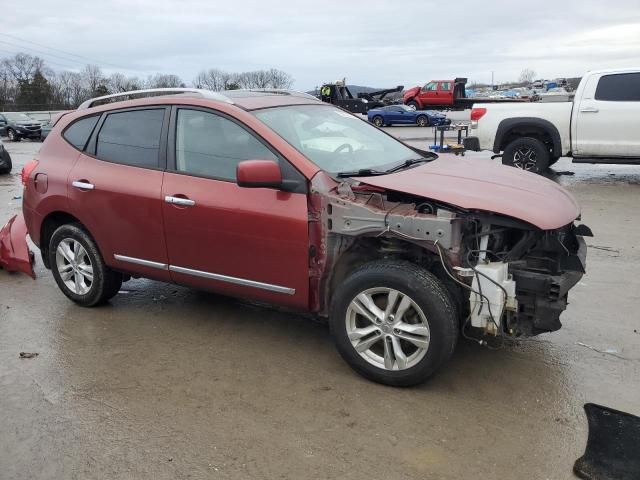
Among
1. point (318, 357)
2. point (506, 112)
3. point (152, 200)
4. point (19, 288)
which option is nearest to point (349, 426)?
point (318, 357)

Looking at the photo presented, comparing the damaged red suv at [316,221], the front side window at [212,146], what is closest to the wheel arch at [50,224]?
the damaged red suv at [316,221]

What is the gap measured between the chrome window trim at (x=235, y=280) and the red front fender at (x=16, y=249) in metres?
2.27

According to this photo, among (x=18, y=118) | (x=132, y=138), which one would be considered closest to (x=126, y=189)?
(x=132, y=138)

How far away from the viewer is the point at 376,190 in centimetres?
352

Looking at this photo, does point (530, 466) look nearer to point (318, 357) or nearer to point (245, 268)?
point (318, 357)

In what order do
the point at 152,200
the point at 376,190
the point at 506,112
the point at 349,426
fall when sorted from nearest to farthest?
the point at 349,426 → the point at 376,190 → the point at 152,200 → the point at 506,112

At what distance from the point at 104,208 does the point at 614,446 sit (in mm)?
3798

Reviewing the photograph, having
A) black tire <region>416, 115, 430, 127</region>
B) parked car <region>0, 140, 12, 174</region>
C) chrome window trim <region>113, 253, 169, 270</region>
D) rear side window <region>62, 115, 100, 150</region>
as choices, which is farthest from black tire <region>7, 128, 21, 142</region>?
chrome window trim <region>113, 253, 169, 270</region>

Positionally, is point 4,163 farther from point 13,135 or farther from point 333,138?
point 13,135

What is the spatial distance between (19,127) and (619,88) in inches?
1169

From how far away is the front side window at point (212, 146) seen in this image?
3.87 m

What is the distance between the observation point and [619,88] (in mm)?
9719

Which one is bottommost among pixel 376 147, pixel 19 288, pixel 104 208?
pixel 19 288

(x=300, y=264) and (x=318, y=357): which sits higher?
(x=300, y=264)
